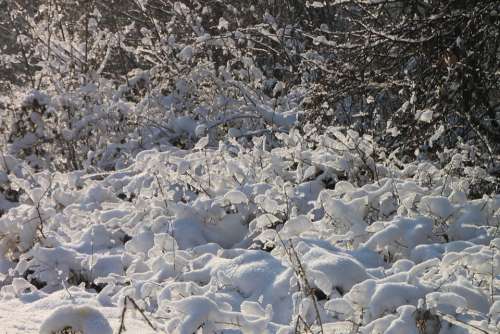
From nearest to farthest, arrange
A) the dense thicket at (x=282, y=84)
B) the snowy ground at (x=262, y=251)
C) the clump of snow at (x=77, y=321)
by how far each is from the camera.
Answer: the clump of snow at (x=77, y=321) < the snowy ground at (x=262, y=251) < the dense thicket at (x=282, y=84)

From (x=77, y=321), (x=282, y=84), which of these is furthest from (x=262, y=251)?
(x=282, y=84)

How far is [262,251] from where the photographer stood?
3.50 meters

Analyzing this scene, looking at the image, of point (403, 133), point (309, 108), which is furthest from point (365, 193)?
point (309, 108)

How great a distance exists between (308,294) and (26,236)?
8.69 feet

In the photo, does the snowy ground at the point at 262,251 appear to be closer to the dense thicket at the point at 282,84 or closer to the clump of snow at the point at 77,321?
the clump of snow at the point at 77,321

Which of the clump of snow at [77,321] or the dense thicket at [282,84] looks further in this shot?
the dense thicket at [282,84]

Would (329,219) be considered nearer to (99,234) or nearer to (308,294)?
(308,294)

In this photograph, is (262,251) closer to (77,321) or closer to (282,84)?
(77,321)

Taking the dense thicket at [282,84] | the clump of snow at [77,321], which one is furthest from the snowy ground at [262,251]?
the dense thicket at [282,84]

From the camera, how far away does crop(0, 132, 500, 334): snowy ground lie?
2.58 meters

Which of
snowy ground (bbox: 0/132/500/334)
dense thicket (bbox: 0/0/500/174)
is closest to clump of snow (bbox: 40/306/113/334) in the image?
snowy ground (bbox: 0/132/500/334)

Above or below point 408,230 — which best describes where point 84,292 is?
below

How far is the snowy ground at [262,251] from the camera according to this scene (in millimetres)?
A: 2578

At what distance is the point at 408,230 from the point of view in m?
3.41
